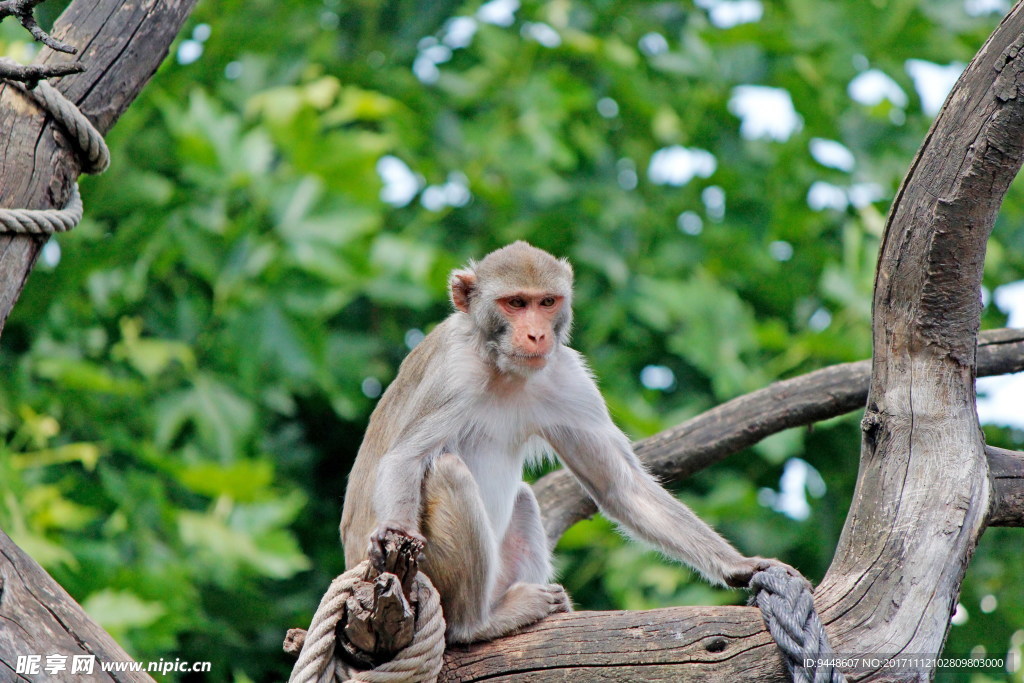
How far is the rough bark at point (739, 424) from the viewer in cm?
599

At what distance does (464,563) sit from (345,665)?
2.51ft

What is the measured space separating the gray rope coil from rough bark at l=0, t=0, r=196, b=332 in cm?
325

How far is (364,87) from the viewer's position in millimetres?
10953

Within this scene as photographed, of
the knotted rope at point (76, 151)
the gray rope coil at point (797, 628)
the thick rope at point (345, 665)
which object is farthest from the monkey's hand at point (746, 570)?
the knotted rope at point (76, 151)

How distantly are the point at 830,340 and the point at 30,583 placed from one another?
6.99 m

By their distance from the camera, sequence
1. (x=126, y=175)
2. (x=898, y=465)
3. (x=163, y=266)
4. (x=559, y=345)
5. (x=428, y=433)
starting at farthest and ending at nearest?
(x=163, y=266) → (x=126, y=175) → (x=559, y=345) → (x=428, y=433) → (x=898, y=465)

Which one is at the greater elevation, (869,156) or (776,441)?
(869,156)

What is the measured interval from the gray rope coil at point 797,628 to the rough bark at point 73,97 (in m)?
3.25

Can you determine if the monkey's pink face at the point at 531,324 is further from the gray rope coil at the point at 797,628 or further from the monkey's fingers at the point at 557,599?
the gray rope coil at the point at 797,628

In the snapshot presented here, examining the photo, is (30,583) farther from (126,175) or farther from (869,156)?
(869,156)

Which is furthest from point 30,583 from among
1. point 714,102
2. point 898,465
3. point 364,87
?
point 714,102

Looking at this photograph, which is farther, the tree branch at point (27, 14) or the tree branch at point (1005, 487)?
the tree branch at point (1005, 487)

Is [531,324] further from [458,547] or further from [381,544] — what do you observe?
[381,544]

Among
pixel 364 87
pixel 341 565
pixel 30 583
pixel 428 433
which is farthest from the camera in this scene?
pixel 364 87
